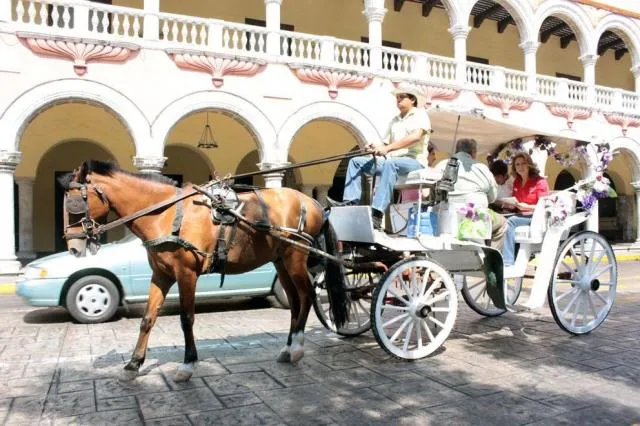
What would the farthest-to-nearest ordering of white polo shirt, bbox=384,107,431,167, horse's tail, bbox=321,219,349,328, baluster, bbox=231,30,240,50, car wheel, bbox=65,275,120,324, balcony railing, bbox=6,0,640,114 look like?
baluster, bbox=231,30,240,50, balcony railing, bbox=6,0,640,114, car wheel, bbox=65,275,120,324, white polo shirt, bbox=384,107,431,167, horse's tail, bbox=321,219,349,328

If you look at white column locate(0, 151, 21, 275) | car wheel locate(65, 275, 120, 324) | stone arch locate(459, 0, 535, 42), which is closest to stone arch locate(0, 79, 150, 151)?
white column locate(0, 151, 21, 275)

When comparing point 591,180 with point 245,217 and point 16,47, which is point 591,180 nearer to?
point 245,217

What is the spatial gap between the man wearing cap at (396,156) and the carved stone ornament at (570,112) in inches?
547

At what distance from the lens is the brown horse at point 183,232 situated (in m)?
4.30

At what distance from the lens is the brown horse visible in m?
4.30

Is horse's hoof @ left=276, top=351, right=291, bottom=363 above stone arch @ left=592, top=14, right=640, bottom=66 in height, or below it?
below

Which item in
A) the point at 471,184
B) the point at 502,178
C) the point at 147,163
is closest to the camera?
the point at 471,184

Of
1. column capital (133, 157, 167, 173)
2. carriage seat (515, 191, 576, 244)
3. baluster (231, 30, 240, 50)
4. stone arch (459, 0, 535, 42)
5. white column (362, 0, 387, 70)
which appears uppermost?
stone arch (459, 0, 535, 42)

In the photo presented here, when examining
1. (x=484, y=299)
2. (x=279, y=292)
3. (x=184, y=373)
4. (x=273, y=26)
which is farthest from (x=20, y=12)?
(x=484, y=299)

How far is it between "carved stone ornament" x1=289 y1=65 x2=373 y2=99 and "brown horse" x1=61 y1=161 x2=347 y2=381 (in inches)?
373

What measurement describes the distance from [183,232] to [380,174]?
204 cm

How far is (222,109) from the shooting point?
1338 centimetres

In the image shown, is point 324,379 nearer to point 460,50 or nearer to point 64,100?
point 64,100

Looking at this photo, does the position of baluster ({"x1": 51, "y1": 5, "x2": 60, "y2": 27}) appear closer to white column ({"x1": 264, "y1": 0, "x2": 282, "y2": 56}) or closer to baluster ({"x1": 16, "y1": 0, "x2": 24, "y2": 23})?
baluster ({"x1": 16, "y1": 0, "x2": 24, "y2": 23})
